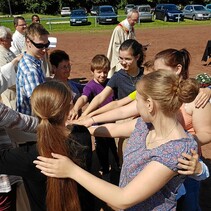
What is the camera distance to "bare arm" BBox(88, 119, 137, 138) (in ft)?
7.64

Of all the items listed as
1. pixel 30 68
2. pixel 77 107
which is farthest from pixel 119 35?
pixel 30 68

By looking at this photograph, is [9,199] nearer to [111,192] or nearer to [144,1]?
[111,192]

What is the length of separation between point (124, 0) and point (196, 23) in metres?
19.1

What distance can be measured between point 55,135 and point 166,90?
0.67m

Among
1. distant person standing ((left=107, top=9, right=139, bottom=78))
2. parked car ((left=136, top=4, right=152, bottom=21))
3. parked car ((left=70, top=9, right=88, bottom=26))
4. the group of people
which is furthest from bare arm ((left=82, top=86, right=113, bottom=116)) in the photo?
parked car ((left=136, top=4, right=152, bottom=21))

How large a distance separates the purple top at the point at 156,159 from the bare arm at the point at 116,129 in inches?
10.8

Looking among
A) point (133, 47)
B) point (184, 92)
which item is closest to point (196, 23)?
point (133, 47)

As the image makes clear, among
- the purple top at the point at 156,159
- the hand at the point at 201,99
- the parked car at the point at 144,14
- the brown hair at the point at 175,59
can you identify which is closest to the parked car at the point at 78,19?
the parked car at the point at 144,14

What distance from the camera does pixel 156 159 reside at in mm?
1640

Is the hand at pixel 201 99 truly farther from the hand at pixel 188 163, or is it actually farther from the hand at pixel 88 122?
the hand at pixel 88 122

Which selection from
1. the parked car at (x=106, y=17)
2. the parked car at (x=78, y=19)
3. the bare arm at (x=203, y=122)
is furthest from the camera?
the parked car at (x=78, y=19)

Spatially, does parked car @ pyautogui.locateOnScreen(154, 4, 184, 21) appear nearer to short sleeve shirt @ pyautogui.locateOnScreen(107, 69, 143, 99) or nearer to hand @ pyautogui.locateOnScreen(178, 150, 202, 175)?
short sleeve shirt @ pyautogui.locateOnScreen(107, 69, 143, 99)

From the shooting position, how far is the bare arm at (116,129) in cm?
233

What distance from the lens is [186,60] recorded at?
2.72m
